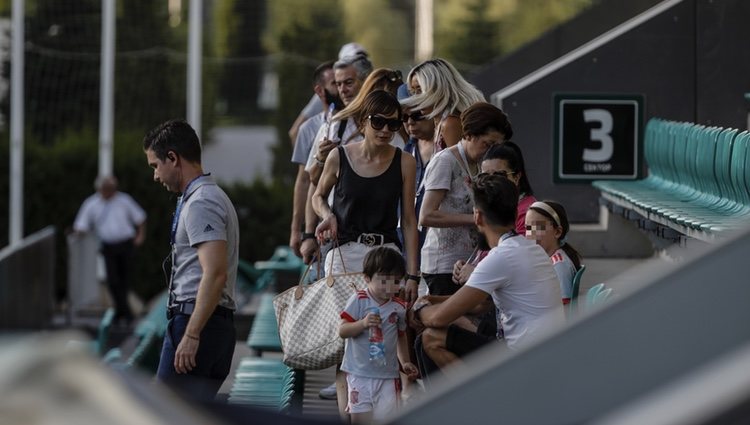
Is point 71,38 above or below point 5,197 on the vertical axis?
above

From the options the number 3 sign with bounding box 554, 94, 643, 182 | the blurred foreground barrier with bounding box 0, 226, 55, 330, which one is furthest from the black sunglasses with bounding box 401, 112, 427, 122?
the blurred foreground barrier with bounding box 0, 226, 55, 330

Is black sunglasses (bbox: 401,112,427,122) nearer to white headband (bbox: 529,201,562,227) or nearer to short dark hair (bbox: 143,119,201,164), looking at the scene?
white headband (bbox: 529,201,562,227)

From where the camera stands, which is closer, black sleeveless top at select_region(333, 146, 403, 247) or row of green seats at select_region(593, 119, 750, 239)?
black sleeveless top at select_region(333, 146, 403, 247)

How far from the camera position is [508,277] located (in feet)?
16.1

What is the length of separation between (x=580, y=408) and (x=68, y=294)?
19186mm

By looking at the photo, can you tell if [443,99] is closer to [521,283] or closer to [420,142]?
[420,142]

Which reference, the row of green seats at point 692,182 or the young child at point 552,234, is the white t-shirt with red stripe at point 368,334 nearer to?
the young child at point 552,234

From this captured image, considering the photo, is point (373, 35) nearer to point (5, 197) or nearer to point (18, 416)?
point (5, 197)

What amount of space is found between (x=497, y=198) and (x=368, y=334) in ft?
2.98

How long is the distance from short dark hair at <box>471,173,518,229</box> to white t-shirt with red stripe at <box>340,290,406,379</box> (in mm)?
747

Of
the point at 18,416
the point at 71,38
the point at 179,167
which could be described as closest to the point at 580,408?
the point at 18,416

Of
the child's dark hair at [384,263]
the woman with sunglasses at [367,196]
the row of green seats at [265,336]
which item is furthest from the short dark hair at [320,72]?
the child's dark hair at [384,263]

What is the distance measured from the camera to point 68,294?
20547 millimetres

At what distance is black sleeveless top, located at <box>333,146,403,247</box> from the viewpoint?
20.1 feet
